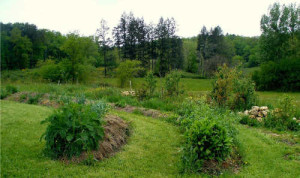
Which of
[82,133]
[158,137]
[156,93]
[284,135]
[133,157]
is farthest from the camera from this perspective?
[156,93]

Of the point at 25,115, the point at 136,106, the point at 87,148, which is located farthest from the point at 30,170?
the point at 136,106

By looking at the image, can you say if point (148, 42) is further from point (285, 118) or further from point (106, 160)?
point (106, 160)

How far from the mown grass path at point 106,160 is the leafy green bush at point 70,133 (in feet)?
0.81

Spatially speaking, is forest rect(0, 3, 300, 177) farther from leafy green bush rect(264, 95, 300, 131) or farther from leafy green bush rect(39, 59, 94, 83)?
leafy green bush rect(39, 59, 94, 83)

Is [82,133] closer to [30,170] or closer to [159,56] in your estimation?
[30,170]

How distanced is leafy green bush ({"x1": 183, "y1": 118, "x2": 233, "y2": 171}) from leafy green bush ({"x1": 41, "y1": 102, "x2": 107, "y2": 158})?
1.75m

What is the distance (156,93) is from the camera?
37.7 ft

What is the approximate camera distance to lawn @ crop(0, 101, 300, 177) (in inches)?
139

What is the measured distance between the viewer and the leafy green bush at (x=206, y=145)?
370cm

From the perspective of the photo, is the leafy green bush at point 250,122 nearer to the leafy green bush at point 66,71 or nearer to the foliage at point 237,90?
the foliage at point 237,90

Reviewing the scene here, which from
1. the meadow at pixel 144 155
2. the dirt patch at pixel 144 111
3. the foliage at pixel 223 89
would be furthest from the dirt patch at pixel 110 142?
the foliage at pixel 223 89

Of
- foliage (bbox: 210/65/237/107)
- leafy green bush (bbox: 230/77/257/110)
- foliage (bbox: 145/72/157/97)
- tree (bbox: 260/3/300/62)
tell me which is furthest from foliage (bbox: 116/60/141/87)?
tree (bbox: 260/3/300/62)

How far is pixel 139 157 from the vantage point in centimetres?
427

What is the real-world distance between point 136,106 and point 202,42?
155ft
